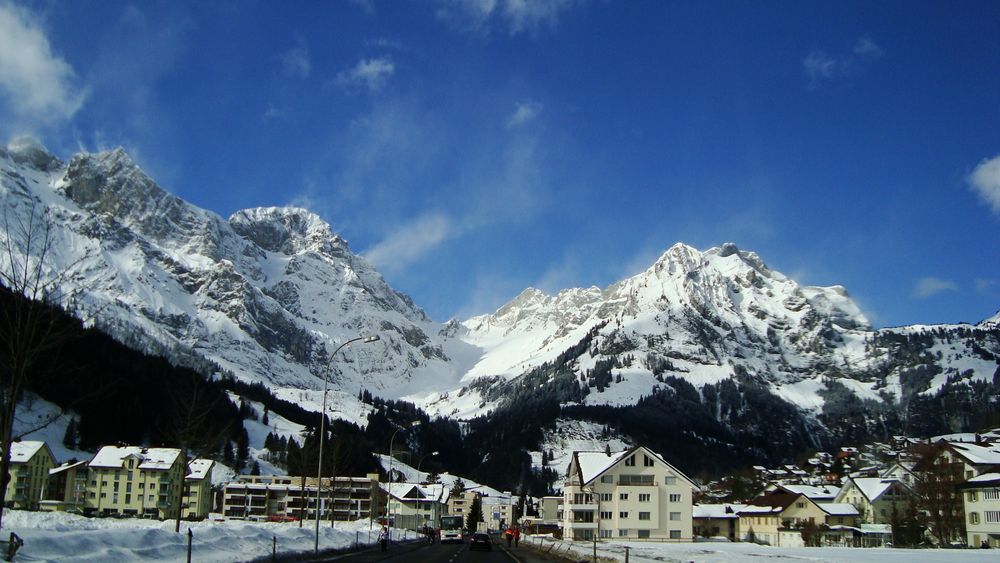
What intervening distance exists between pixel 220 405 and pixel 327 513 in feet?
180

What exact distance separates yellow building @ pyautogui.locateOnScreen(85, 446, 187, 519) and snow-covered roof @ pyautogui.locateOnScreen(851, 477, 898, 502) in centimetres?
9892

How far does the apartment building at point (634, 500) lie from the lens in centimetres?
9100

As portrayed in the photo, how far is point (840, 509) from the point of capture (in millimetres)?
104750

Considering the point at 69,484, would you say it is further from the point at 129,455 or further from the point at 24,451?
the point at 24,451

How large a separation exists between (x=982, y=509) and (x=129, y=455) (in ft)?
375

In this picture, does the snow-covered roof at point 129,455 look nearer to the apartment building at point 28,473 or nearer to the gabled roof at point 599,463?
the apartment building at point 28,473

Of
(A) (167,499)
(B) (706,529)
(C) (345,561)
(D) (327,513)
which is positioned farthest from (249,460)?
(C) (345,561)

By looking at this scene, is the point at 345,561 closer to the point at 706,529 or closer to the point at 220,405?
the point at 706,529

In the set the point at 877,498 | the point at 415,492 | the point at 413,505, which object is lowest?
the point at 413,505

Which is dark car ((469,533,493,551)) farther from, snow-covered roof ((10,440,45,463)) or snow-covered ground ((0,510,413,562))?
snow-covered roof ((10,440,45,463))

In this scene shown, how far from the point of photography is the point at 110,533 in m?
25.0

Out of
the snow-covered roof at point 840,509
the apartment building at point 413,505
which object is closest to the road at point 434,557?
the snow-covered roof at point 840,509

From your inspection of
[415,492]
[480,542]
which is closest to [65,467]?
[415,492]

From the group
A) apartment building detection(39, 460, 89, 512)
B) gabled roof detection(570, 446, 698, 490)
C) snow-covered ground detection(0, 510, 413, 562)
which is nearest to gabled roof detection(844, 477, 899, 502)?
gabled roof detection(570, 446, 698, 490)
